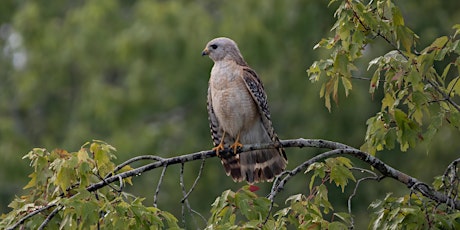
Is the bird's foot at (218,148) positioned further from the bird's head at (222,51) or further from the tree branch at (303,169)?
the tree branch at (303,169)

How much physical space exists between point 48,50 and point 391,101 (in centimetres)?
1237

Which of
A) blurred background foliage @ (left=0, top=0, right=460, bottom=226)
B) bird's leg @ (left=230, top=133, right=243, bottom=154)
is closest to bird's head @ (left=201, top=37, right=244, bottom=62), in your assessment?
bird's leg @ (left=230, top=133, right=243, bottom=154)

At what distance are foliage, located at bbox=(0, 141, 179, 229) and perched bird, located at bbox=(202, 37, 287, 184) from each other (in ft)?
5.06

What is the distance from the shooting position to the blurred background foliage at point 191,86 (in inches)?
570

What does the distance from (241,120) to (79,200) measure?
7.87 feet

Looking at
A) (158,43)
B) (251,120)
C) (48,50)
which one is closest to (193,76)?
(158,43)

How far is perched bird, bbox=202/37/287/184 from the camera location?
700 centimetres

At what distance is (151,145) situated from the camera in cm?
1488

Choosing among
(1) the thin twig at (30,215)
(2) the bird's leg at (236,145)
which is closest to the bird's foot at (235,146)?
(2) the bird's leg at (236,145)

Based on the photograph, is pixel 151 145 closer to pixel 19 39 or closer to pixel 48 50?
pixel 48 50

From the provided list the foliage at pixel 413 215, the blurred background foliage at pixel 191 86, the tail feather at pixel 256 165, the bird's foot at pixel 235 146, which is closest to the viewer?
the foliage at pixel 413 215

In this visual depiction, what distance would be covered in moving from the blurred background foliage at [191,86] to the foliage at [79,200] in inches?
330

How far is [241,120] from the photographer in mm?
7219

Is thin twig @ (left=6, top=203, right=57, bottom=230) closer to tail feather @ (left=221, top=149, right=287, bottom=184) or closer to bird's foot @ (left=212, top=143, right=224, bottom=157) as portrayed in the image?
bird's foot @ (left=212, top=143, right=224, bottom=157)
